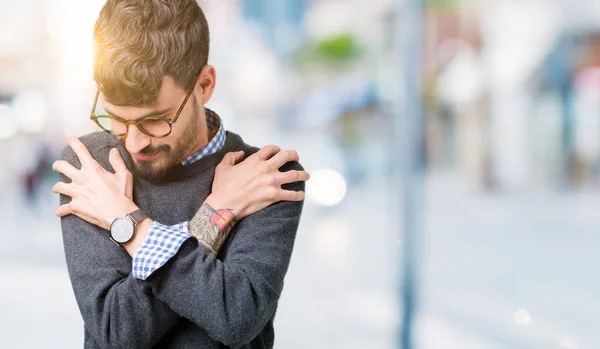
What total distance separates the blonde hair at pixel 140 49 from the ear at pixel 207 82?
0.07 metres

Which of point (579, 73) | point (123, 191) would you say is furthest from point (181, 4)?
point (579, 73)

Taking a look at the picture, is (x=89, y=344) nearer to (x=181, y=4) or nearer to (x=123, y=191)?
(x=123, y=191)

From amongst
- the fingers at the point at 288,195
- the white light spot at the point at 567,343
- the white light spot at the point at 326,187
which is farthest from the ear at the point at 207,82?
the white light spot at the point at 326,187

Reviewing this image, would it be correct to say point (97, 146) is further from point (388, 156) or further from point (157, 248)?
point (388, 156)

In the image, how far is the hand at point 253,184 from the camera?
174 cm

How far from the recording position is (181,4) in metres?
1.66

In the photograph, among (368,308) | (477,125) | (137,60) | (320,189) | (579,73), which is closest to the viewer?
(137,60)

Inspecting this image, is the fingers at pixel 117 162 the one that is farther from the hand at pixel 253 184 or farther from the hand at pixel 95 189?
the hand at pixel 253 184

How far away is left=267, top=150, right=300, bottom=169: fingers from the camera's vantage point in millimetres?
1778

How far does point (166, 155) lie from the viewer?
1.70 m

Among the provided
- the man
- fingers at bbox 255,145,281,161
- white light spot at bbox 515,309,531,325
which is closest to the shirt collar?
the man

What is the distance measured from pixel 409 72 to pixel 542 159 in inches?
755

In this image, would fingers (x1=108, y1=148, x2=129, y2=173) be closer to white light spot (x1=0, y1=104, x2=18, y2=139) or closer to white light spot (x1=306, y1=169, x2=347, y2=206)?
white light spot (x1=306, y1=169, x2=347, y2=206)

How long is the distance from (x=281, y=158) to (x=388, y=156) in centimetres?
2387
